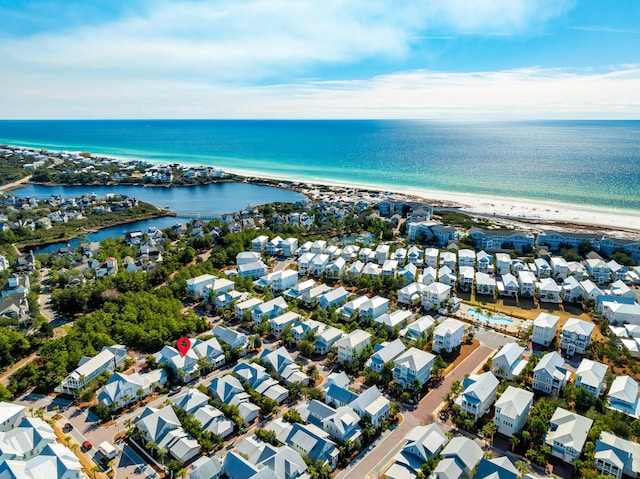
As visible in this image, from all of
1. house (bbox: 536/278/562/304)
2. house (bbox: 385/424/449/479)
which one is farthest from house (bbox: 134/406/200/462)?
house (bbox: 536/278/562/304)

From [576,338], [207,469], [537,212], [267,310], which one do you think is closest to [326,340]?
[267,310]

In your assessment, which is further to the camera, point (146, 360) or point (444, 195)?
point (444, 195)

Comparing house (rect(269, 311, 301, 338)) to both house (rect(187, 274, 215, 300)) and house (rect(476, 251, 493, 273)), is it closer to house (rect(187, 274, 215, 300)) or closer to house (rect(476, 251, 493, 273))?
house (rect(187, 274, 215, 300))

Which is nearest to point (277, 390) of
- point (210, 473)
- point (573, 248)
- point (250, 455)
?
point (250, 455)

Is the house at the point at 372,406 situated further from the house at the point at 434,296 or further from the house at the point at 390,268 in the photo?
the house at the point at 390,268

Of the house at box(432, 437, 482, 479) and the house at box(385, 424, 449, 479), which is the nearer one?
the house at box(432, 437, 482, 479)

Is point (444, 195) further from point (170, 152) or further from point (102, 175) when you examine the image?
point (170, 152)

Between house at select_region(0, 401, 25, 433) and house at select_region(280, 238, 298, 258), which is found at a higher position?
house at select_region(280, 238, 298, 258)
